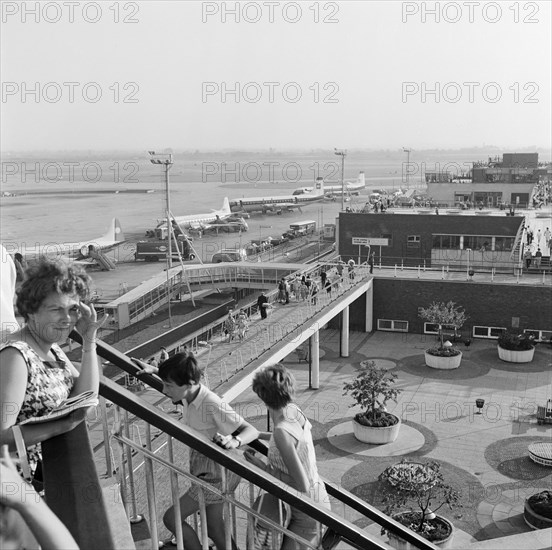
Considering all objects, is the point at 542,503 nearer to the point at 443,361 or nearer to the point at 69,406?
the point at 443,361

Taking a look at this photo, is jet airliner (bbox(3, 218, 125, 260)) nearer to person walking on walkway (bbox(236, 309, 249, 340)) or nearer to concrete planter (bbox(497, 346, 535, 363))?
person walking on walkway (bbox(236, 309, 249, 340))

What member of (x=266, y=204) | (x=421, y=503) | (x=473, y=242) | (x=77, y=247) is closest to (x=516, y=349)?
(x=473, y=242)

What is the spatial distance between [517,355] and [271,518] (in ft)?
73.6

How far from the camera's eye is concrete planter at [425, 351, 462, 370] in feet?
76.2

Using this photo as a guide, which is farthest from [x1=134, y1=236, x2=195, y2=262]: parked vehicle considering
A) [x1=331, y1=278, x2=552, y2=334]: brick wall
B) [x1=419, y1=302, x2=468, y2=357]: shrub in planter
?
[x1=419, y1=302, x2=468, y2=357]: shrub in planter

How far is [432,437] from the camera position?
17312mm

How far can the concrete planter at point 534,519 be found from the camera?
12412 mm

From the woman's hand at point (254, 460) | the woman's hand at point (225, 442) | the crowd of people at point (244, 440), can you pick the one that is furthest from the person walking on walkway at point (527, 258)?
the woman's hand at point (225, 442)

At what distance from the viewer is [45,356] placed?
299 cm

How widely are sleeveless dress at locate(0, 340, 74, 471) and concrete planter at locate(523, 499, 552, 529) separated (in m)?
11.9

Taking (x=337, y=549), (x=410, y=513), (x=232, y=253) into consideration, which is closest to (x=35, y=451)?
(x=337, y=549)

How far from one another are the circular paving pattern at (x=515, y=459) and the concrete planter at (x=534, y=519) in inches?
88.2

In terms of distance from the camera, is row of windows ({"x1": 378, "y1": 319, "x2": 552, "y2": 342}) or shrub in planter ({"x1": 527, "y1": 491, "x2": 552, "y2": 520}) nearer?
shrub in planter ({"x1": 527, "y1": 491, "x2": 552, "y2": 520})

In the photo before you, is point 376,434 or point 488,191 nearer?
point 376,434
